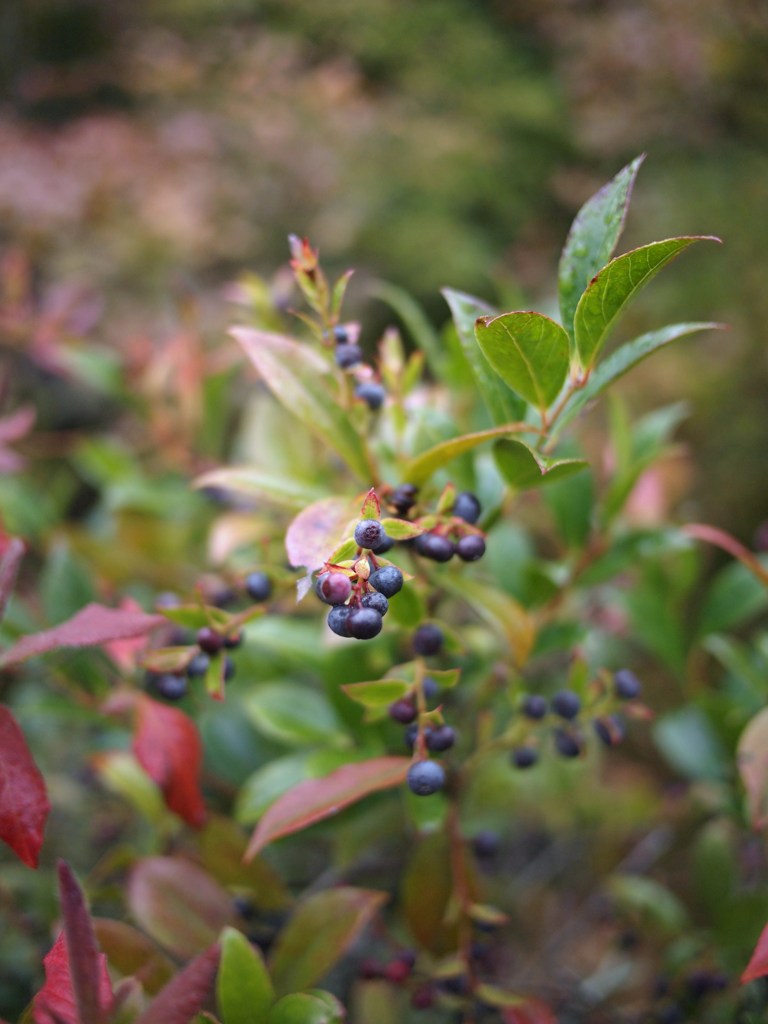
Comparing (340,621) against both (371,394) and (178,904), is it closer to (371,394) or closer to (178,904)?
(371,394)

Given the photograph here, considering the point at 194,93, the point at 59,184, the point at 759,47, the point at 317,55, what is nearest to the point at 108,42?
the point at 194,93

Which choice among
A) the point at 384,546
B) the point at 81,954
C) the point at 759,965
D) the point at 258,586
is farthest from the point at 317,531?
the point at 759,965

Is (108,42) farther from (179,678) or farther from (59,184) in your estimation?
(179,678)

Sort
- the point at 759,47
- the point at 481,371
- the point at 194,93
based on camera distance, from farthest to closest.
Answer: the point at 194,93 → the point at 759,47 → the point at 481,371

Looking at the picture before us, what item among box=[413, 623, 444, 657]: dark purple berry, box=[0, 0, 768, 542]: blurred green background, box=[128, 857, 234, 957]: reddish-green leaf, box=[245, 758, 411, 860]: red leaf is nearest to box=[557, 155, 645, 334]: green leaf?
box=[413, 623, 444, 657]: dark purple berry

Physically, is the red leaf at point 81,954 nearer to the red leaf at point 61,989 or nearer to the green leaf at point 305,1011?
the red leaf at point 61,989

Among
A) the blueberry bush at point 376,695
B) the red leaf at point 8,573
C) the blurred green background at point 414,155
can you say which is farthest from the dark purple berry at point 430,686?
the blurred green background at point 414,155
